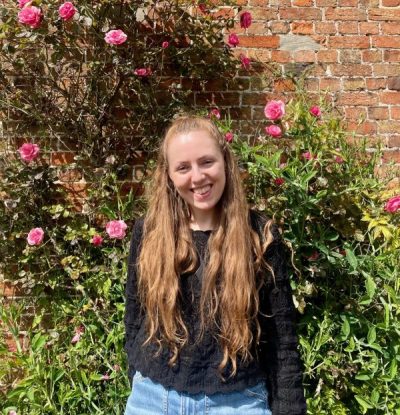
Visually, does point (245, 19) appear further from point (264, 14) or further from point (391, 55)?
point (391, 55)

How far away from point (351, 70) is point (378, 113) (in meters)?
0.30

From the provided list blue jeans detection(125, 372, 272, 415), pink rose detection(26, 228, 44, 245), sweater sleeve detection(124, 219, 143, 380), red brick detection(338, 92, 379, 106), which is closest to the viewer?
blue jeans detection(125, 372, 272, 415)

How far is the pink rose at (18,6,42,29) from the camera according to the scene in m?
2.19

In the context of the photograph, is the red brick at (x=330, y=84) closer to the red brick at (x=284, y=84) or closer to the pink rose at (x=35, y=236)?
the red brick at (x=284, y=84)

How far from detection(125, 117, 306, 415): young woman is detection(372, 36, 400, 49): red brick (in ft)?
5.57

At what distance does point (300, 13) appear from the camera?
267 cm

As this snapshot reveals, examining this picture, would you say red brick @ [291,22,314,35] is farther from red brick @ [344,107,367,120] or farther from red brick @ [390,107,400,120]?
red brick @ [390,107,400,120]

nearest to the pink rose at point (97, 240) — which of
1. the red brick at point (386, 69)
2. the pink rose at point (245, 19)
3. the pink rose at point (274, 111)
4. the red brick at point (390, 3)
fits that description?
the pink rose at point (274, 111)

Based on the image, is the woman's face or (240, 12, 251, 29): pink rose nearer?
the woman's face

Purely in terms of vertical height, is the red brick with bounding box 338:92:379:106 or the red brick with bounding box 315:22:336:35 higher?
the red brick with bounding box 315:22:336:35

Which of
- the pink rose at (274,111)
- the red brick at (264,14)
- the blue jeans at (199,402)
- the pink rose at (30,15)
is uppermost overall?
the red brick at (264,14)

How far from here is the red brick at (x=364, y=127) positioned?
8.77 ft

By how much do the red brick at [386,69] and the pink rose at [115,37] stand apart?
4.82 feet

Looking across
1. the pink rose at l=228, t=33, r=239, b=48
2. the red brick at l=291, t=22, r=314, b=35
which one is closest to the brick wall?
the red brick at l=291, t=22, r=314, b=35
